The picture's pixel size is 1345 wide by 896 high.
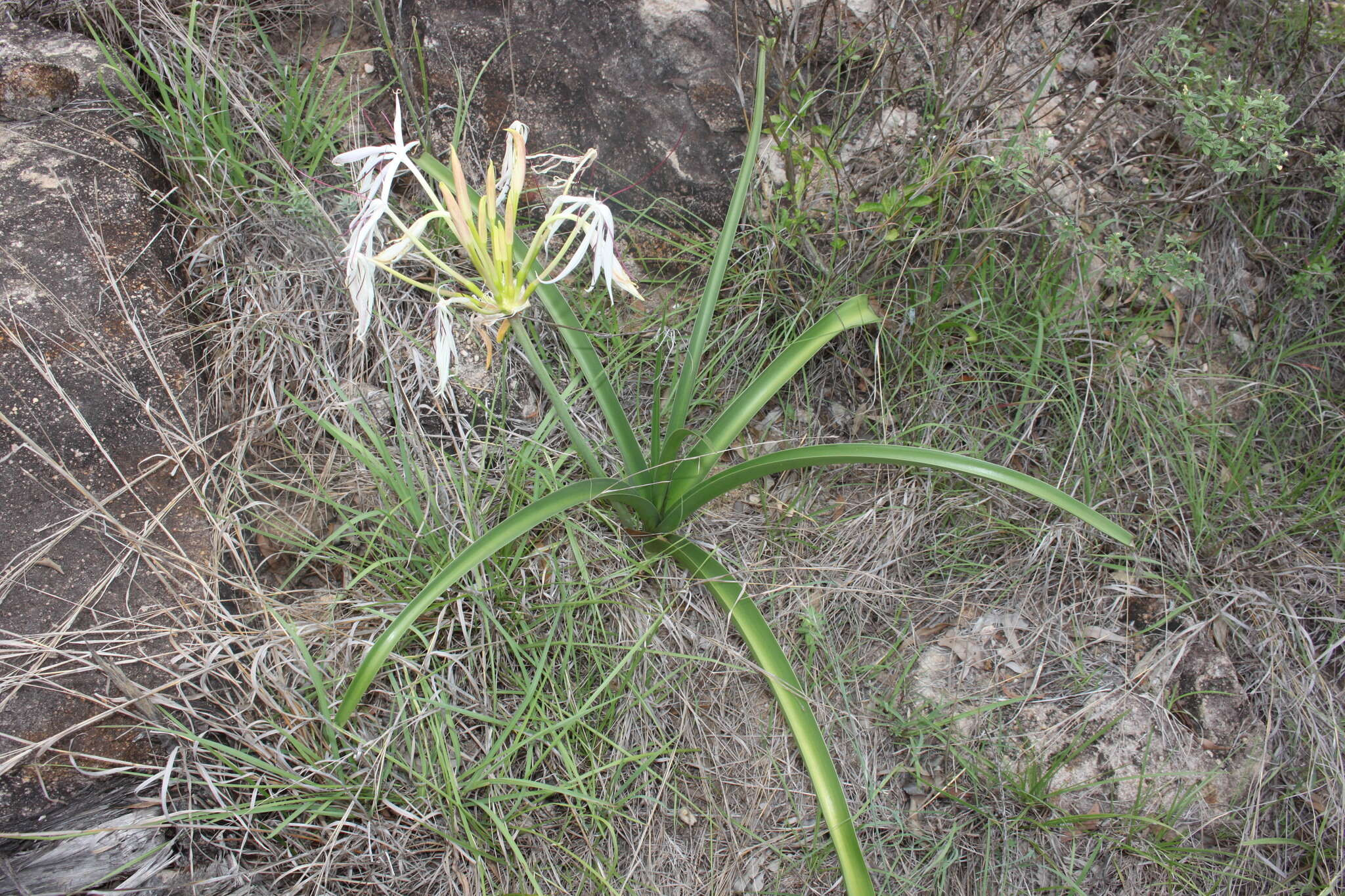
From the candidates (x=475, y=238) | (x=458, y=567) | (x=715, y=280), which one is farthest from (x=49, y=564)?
(x=715, y=280)

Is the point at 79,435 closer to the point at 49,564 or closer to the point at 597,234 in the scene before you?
the point at 49,564

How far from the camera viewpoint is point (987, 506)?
2012 mm

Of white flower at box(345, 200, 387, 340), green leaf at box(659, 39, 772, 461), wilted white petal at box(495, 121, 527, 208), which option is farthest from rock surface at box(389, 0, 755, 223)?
white flower at box(345, 200, 387, 340)

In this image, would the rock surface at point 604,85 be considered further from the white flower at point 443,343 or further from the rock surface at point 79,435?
the white flower at point 443,343

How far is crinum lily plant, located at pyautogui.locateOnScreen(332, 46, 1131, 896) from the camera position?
1.26 metres

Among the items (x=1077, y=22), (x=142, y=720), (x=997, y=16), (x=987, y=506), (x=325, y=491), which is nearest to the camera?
(x=142, y=720)

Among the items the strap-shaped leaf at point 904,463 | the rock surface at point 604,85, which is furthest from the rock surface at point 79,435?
the strap-shaped leaf at point 904,463

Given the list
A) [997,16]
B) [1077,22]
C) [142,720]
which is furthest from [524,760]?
[1077,22]

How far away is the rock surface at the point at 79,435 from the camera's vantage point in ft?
4.99

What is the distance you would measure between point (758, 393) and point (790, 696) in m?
0.66

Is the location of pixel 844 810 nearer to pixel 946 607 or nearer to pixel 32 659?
pixel 946 607

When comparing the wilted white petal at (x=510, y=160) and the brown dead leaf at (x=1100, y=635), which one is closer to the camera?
the wilted white petal at (x=510, y=160)

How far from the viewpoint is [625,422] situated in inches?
68.9

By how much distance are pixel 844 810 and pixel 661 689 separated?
437mm
